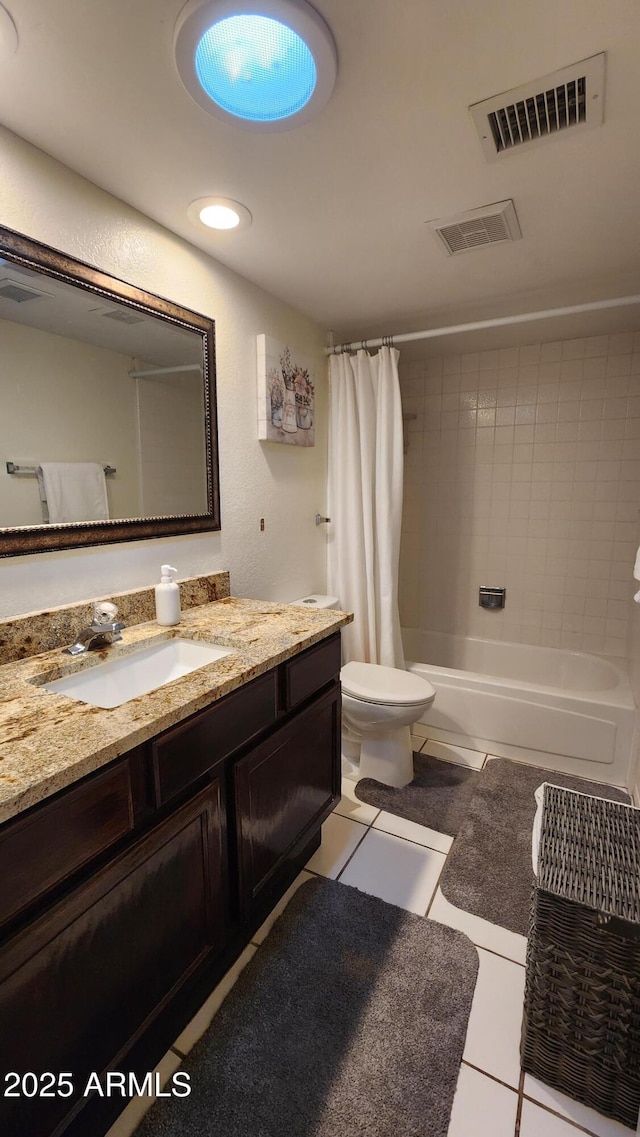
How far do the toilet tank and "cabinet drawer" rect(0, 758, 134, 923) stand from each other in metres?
1.49

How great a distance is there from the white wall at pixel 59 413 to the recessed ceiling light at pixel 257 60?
657 mm

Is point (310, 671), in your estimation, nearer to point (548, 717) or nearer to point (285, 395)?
point (285, 395)

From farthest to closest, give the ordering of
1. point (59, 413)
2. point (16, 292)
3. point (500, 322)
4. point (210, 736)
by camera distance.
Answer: point (500, 322) → point (59, 413) → point (16, 292) → point (210, 736)

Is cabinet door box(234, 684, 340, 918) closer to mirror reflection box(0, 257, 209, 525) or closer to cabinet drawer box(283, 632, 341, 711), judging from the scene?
cabinet drawer box(283, 632, 341, 711)

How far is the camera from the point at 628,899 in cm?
95

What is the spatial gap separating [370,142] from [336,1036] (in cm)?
219

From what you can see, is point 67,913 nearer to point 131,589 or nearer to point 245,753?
point 245,753

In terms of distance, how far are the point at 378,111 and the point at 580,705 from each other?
7.32ft

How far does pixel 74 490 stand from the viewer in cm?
130

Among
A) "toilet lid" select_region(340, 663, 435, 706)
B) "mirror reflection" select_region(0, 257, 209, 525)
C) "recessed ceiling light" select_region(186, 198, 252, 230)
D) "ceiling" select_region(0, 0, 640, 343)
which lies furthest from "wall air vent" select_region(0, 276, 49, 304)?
"toilet lid" select_region(340, 663, 435, 706)

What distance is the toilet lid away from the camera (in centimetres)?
192

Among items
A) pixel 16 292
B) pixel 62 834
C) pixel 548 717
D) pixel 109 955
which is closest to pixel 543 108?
pixel 16 292

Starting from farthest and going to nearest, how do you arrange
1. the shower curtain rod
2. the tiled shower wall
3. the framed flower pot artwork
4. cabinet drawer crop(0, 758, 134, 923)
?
the tiled shower wall → the framed flower pot artwork → the shower curtain rod → cabinet drawer crop(0, 758, 134, 923)

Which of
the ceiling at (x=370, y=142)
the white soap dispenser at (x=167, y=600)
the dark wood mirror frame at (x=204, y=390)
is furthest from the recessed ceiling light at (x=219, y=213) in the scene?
the white soap dispenser at (x=167, y=600)
